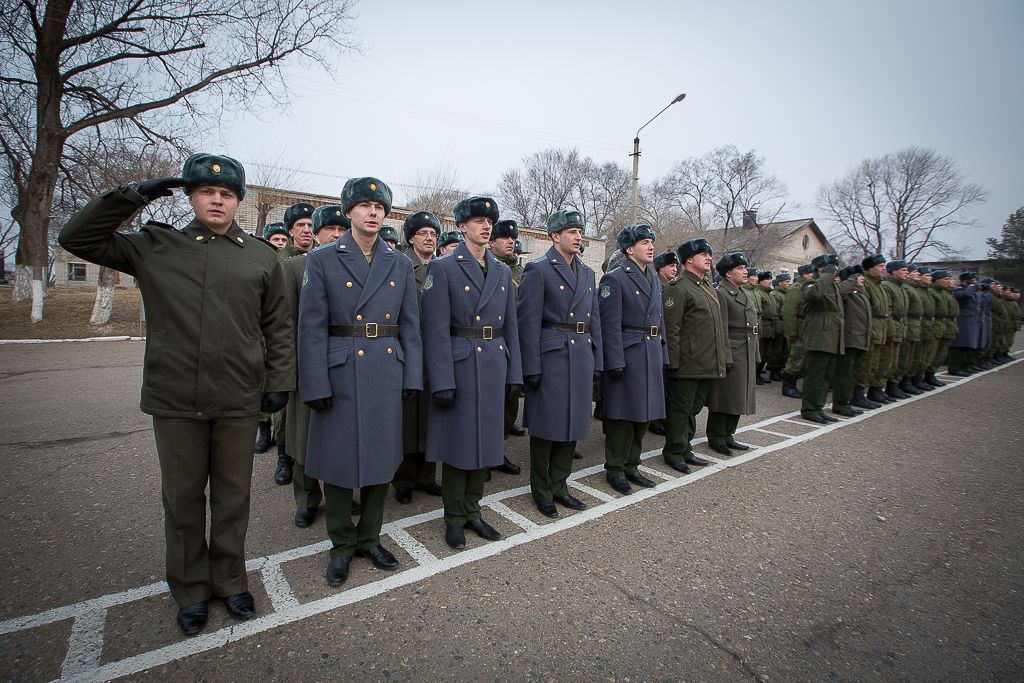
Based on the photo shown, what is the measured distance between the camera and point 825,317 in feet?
22.8

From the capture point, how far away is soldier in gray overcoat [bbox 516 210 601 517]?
3.75m

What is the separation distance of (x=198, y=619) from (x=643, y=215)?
35.1 meters

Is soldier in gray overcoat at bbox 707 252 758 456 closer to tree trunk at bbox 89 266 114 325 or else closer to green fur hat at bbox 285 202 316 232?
green fur hat at bbox 285 202 316 232

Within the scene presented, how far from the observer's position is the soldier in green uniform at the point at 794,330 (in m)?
8.12

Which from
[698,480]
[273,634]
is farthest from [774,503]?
[273,634]

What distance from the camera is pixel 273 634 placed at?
2355 mm

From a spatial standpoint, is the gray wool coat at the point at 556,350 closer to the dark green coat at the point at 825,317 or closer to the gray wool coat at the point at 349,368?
the gray wool coat at the point at 349,368

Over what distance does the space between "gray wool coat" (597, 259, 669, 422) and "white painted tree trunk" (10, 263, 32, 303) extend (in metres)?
19.7

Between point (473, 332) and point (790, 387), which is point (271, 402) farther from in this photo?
point (790, 387)

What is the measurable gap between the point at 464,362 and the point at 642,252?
6.85 feet

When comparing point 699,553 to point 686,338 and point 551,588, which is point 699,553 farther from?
point 686,338

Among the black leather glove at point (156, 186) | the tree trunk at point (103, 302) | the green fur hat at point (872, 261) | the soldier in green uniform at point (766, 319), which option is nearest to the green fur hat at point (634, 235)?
the black leather glove at point (156, 186)

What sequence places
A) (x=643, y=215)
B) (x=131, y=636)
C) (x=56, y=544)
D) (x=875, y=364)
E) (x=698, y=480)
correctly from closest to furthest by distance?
(x=131, y=636) → (x=56, y=544) → (x=698, y=480) → (x=875, y=364) → (x=643, y=215)

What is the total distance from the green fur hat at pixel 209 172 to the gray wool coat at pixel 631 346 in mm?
2911
